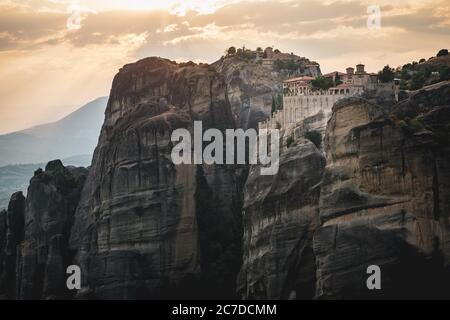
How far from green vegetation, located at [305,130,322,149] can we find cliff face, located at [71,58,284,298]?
43.4 ft

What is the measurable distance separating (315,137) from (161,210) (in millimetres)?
15180

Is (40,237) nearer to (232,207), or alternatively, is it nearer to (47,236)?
(47,236)

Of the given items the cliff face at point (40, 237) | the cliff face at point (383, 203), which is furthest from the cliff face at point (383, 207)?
the cliff face at point (40, 237)

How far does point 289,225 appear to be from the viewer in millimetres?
106000

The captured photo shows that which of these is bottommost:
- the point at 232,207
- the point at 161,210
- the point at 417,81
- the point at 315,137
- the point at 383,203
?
the point at 383,203

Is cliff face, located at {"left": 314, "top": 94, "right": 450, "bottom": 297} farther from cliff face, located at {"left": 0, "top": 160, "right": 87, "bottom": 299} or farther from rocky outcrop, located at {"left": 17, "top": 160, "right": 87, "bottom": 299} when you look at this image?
cliff face, located at {"left": 0, "top": 160, "right": 87, "bottom": 299}

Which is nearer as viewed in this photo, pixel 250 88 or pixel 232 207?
pixel 232 207

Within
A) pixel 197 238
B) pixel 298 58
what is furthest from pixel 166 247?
pixel 298 58

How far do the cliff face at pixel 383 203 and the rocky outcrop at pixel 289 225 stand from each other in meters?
1.25

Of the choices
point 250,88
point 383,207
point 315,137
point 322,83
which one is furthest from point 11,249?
point 383,207

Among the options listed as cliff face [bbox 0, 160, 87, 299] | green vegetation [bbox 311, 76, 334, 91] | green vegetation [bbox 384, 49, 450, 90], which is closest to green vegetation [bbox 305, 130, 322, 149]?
green vegetation [bbox 311, 76, 334, 91]

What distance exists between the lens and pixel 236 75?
135375 mm

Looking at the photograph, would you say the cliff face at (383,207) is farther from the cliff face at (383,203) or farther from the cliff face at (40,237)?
the cliff face at (40,237)
